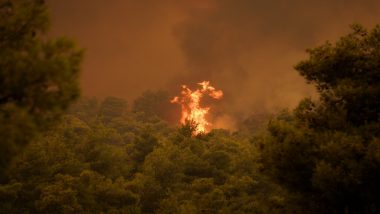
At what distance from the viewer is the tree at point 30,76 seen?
657 centimetres

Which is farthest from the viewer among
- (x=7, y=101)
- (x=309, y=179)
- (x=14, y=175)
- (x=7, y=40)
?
(x=14, y=175)

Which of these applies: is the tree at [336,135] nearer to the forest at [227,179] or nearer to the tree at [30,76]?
the forest at [227,179]

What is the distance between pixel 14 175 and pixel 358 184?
2094cm

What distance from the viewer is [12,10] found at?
320 inches

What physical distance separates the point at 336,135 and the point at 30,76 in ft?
28.3

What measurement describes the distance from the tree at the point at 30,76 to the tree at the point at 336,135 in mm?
7208

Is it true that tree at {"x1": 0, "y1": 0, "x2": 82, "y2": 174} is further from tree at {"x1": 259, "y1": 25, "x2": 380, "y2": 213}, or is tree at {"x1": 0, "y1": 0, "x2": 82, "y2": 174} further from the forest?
tree at {"x1": 259, "y1": 25, "x2": 380, "y2": 213}

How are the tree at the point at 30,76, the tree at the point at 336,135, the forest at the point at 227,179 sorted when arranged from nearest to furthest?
the tree at the point at 30,76 → the forest at the point at 227,179 → the tree at the point at 336,135

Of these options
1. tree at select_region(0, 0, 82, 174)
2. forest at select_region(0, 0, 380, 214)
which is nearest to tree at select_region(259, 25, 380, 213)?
forest at select_region(0, 0, 380, 214)

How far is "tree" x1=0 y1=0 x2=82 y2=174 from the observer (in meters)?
6.57

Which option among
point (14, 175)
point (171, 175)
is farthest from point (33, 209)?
point (171, 175)

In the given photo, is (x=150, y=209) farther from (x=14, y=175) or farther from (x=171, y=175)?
(x=14, y=175)

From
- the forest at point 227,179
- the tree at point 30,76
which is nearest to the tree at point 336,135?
the forest at point 227,179

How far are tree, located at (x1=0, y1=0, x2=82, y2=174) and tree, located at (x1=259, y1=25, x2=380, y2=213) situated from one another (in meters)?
7.21
